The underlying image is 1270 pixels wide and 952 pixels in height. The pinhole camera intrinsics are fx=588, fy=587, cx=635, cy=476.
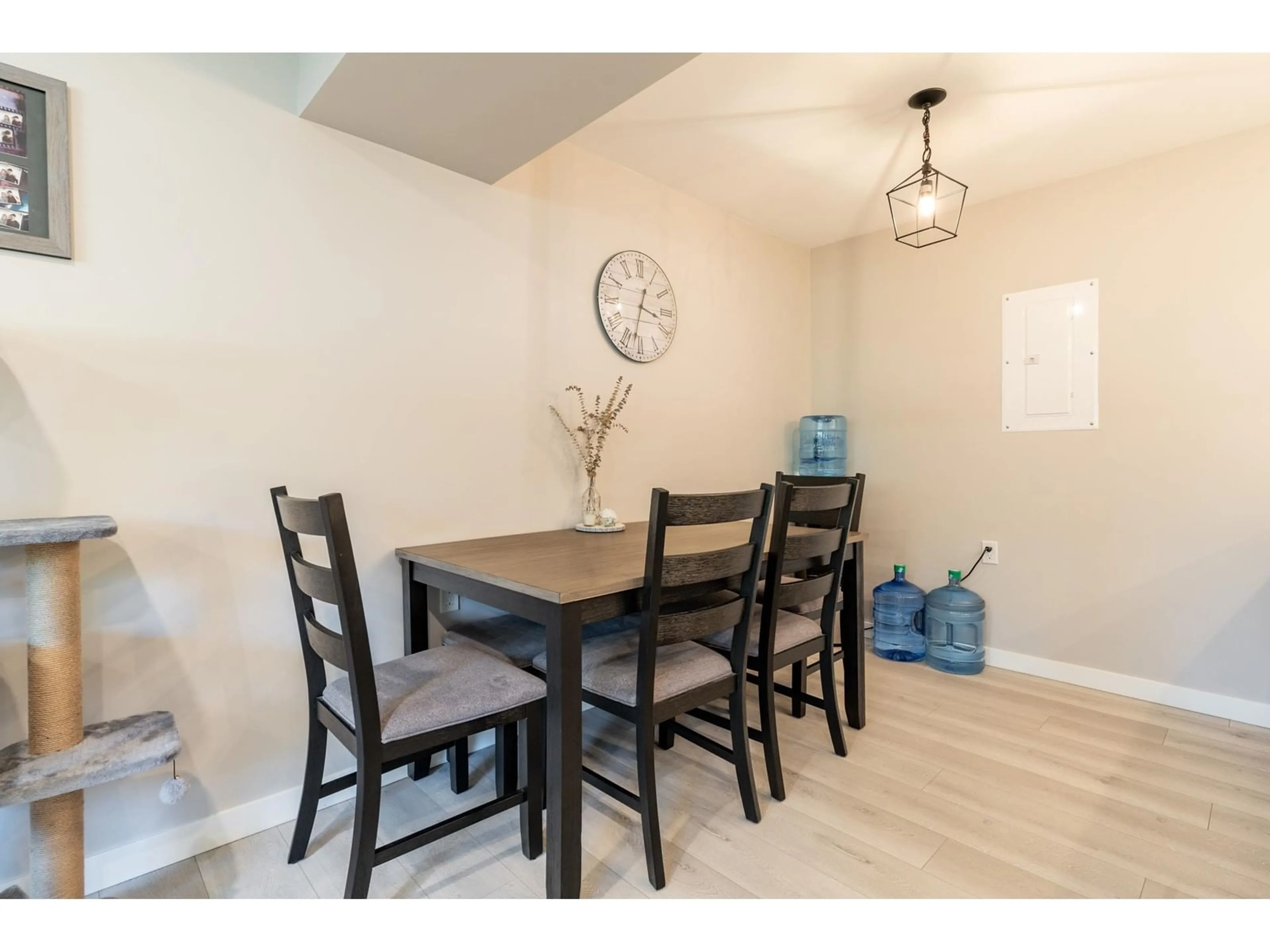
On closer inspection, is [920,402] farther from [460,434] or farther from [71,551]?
[71,551]

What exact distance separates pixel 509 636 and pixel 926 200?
217cm

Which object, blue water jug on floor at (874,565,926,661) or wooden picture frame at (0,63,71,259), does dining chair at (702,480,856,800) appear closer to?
blue water jug on floor at (874,565,926,661)

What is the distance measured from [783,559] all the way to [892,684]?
1.44 m

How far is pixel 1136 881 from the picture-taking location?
1410mm

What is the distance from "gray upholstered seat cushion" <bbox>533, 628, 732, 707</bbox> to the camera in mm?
1479

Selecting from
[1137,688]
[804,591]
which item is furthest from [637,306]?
[1137,688]

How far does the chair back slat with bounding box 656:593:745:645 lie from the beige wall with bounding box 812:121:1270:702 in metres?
2.03

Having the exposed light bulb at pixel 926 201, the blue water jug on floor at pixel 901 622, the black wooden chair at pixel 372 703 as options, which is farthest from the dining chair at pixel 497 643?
the exposed light bulb at pixel 926 201

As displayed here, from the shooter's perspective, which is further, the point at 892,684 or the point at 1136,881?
the point at 892,684

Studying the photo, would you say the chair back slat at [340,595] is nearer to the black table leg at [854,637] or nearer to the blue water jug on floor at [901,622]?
the black table leg at [854,637]

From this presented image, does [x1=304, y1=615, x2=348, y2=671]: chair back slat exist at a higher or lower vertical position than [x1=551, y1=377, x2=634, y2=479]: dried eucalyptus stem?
lower

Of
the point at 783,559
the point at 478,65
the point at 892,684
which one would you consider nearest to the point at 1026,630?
the point at 892,684

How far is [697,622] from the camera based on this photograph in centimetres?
148

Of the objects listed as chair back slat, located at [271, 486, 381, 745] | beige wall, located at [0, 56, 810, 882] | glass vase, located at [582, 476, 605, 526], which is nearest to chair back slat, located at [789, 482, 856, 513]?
glass vase, located at [582, 476, 605, 526]
